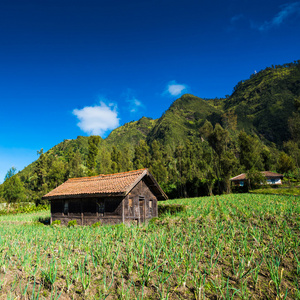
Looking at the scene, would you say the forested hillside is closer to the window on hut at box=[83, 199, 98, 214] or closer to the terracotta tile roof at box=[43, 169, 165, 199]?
the terracotta tile roof at box=[43, 169, 165, 199]

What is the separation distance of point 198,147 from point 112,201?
2712 inches

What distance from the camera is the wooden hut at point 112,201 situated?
50.6ft

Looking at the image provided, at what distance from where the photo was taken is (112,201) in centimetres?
1577

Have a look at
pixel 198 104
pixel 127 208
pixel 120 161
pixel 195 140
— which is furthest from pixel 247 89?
pixel 127 208

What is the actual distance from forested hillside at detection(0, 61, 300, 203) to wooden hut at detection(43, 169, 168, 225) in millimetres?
29259

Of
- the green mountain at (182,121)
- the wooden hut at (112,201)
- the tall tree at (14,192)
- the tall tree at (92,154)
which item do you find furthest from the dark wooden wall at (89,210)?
the green mountain at (182,121)

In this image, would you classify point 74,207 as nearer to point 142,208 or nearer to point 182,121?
point 142,208

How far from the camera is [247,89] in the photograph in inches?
7357

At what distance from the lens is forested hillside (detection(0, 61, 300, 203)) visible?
47.4 metres

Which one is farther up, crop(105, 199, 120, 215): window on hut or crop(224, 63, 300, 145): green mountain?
crop(224, 63, 300, 145): green mountain

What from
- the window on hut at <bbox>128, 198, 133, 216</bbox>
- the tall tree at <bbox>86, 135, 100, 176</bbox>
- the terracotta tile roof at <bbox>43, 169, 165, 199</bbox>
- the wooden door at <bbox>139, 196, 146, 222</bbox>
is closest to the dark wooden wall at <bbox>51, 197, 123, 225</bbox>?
the terracotta tile roof at <bbox>43, 169, 165, 199</bbox>

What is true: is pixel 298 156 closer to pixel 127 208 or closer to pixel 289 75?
pixel 127 208

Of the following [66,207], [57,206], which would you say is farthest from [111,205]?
[57,206]

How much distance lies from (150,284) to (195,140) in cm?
11877
